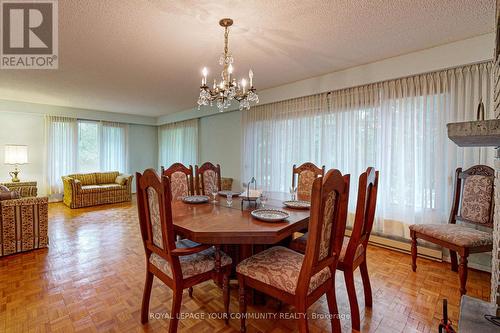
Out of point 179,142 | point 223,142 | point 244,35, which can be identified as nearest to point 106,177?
point 179,142

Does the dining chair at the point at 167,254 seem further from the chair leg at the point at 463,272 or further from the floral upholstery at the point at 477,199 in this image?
the floral upholstery at the point at 477,199

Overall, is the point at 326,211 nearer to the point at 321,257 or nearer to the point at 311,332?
the point at 321,257

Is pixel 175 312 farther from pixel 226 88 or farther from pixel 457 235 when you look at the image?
pixel 457 235

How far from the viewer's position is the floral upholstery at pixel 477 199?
223 centimetres

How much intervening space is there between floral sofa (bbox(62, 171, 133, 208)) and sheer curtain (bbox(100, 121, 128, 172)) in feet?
1.91

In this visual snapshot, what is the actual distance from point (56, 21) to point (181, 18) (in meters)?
1.14

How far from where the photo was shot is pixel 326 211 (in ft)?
4.16

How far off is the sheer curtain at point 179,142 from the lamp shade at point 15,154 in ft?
10.6

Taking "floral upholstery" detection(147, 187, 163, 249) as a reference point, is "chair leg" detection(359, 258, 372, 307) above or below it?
below

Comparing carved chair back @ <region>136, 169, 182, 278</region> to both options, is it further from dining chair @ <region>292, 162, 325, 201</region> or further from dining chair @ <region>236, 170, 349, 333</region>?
dining chair @ <region>292, 162, 325, 201</region>

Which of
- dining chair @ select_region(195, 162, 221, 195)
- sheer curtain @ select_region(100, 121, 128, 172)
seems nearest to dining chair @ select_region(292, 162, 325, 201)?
dining chair @ select_region(195, 162, 221, 195)

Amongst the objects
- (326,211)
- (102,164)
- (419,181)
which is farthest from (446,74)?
(102,164)

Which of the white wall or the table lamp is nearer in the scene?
the table lamp

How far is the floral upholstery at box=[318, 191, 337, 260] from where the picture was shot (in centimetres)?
Answer: 126
